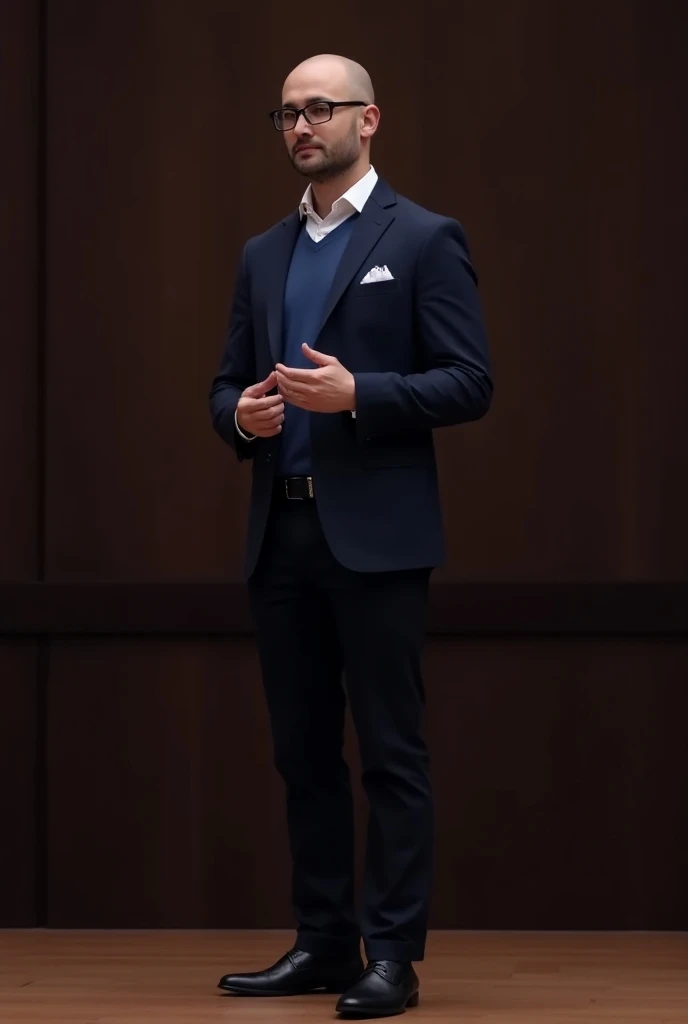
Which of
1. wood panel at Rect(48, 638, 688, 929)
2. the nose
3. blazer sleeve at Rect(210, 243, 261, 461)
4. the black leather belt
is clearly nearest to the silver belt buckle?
the black leather belt

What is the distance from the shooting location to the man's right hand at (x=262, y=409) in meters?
2.73

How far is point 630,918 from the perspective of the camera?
360 cm

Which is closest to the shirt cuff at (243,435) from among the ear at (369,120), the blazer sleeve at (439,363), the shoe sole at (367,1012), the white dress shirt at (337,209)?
the white dress shirt at (337,209)

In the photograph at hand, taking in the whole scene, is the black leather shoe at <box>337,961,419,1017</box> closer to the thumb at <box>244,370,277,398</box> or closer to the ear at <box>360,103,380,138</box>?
the thumb at <box>244,370,277,398</box>

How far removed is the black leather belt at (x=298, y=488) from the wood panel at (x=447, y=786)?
0.93 m

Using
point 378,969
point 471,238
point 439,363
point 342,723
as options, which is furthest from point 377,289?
point 378,969

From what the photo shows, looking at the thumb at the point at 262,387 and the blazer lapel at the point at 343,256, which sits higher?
the blazer lapel at the point at 343,256

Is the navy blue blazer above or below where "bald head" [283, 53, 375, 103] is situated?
below

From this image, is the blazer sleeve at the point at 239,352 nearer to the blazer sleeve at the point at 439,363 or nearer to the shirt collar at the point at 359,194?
the shirt collar at the point at 359,194

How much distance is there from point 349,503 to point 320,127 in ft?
2.14

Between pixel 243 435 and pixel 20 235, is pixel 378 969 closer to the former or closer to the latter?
pixel 243 435

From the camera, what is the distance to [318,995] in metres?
2.88

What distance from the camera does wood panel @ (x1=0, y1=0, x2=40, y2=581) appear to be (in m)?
3.75

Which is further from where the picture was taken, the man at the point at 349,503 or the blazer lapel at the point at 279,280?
the blazer lapel at the point at 279,280
